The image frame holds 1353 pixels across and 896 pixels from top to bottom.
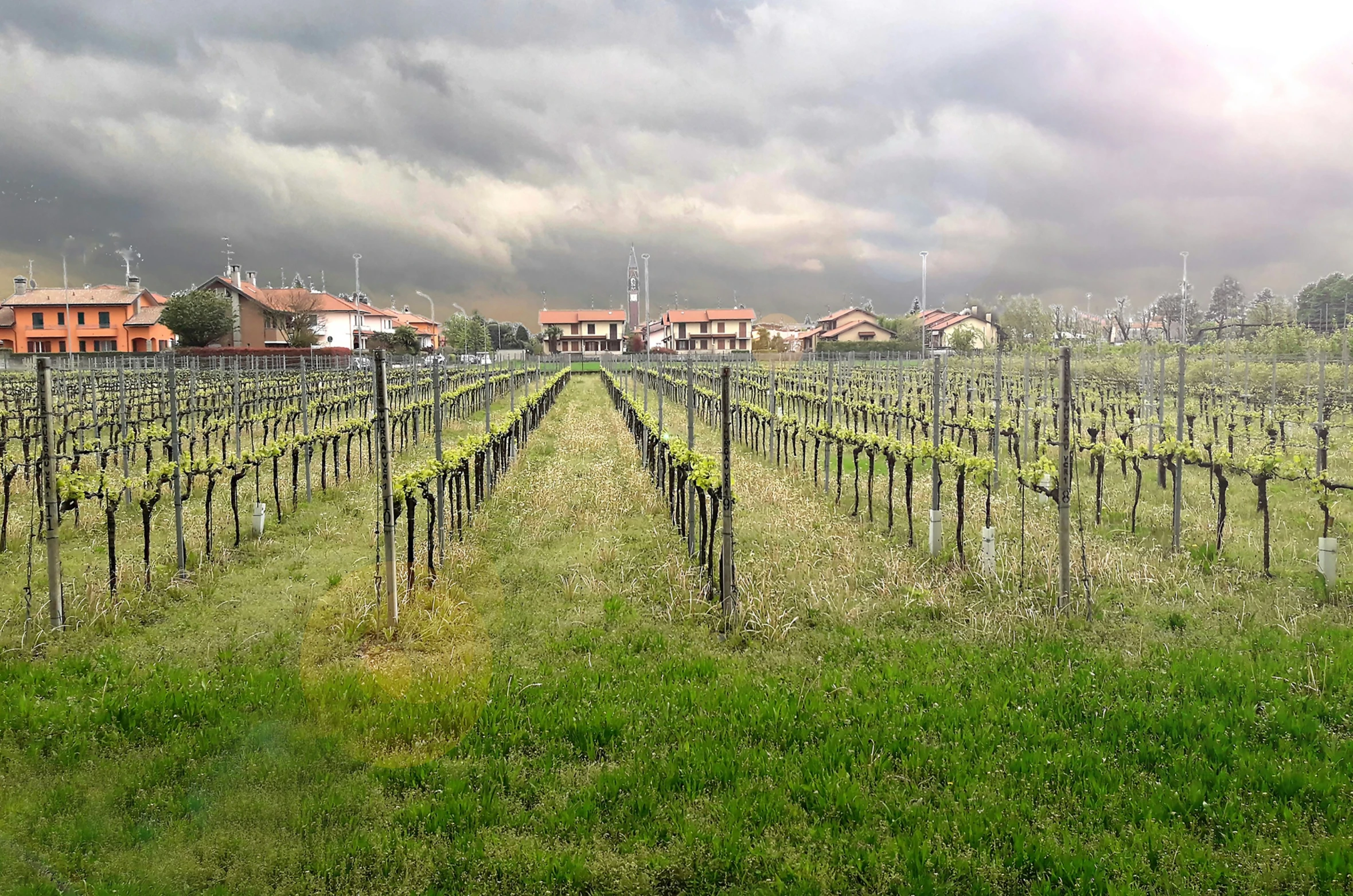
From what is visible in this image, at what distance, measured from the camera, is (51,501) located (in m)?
6.29

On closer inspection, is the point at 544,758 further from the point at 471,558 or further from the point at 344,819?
the point at 471,558

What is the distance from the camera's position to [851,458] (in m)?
16.9

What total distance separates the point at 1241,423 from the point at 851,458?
12444 millimetres

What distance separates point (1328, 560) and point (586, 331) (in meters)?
89.6

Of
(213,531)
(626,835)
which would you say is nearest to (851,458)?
(213,531)

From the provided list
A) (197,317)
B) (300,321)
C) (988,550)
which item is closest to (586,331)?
(300,321)

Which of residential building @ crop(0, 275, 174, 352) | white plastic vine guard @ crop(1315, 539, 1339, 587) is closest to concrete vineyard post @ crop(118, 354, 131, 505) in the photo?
white plastic vine guard @ crop(1315, 539, 1339, 587)

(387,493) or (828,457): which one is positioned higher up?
(387,493)

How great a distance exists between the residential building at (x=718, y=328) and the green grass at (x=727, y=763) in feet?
277

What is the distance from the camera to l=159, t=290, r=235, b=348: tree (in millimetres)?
54812

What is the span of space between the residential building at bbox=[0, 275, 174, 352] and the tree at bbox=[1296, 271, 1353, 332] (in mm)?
91999

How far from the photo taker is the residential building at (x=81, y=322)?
206 feet

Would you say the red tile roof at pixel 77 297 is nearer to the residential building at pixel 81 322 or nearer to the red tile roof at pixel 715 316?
the residential building at pixel 81 322

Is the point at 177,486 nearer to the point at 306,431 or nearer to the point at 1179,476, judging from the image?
the point at 306,431
